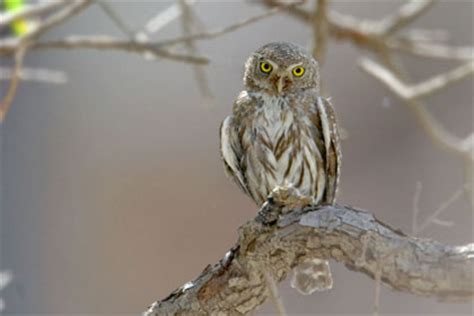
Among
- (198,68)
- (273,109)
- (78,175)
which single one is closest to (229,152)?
(273,109)

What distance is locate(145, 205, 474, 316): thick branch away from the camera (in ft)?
8.14

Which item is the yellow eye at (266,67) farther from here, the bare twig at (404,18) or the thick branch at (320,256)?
the thick branch at (320,256)

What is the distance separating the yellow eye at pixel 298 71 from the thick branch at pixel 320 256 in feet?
4.51

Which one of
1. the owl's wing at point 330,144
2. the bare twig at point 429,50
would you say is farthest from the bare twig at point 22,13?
the bare twig at point 429,50

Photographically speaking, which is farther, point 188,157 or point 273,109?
point 188,157

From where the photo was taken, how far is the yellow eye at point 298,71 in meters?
4.28

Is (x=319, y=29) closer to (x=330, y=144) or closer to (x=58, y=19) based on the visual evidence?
(x=330, y=144)

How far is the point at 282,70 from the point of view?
4.27 m

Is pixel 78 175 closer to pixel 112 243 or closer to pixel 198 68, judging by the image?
pixel 112 243

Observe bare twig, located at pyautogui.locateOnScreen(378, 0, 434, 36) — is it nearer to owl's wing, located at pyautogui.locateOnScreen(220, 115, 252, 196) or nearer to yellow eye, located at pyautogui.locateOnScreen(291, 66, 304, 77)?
yellow eye, located at pyautogui.locateOnScreen(291, 66, 304, 77)

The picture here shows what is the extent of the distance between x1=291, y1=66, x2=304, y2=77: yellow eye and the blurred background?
2651 mm

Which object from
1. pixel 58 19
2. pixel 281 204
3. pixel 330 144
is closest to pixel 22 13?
pixel 58 19

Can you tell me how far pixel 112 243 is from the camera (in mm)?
7500

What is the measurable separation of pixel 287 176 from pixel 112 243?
11.8ft
